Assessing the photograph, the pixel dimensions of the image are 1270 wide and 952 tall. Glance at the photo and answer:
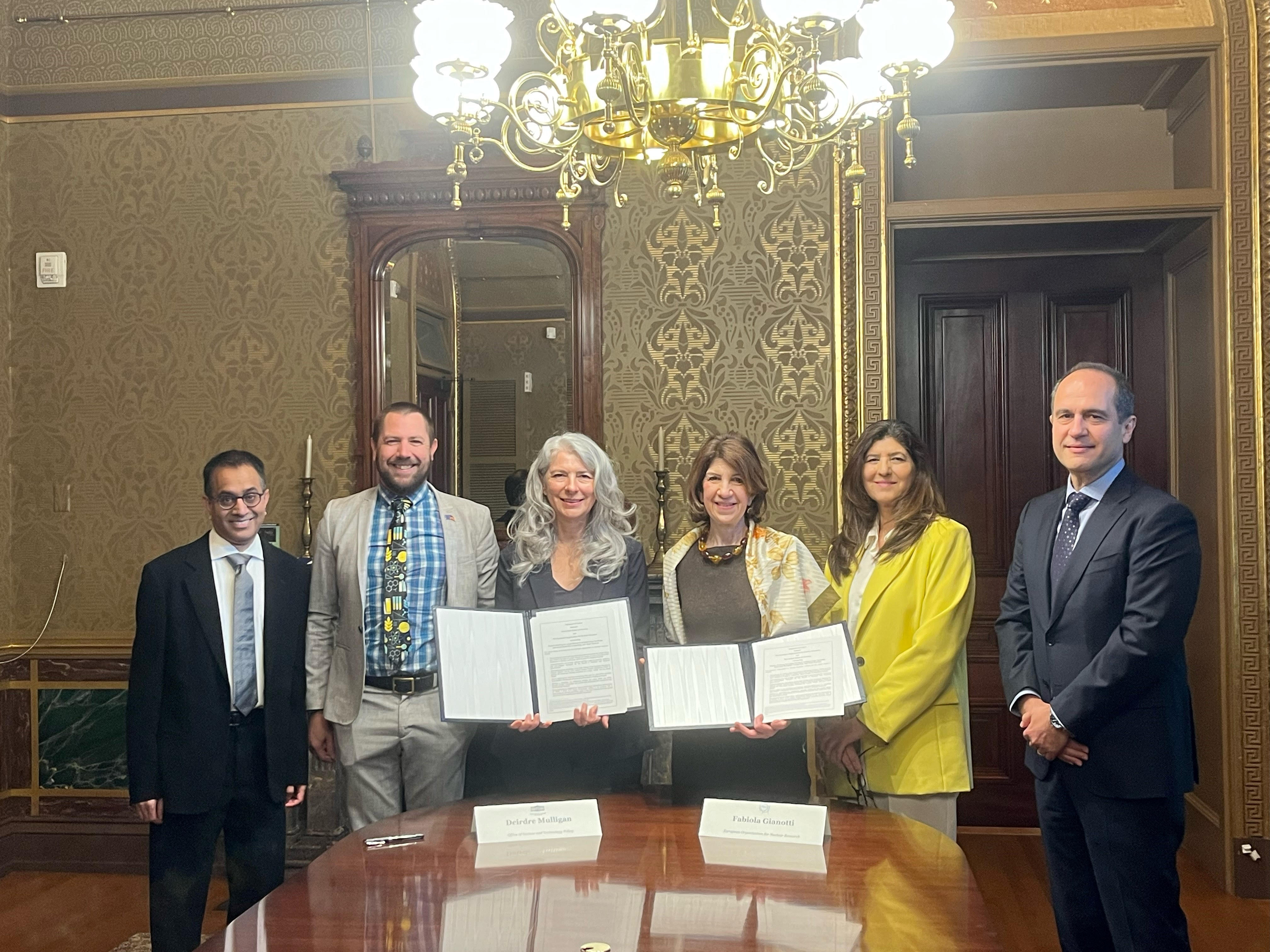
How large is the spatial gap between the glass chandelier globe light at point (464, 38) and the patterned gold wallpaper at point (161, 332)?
201 centimetres

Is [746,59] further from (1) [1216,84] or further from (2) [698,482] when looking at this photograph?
(1) [1216,84]

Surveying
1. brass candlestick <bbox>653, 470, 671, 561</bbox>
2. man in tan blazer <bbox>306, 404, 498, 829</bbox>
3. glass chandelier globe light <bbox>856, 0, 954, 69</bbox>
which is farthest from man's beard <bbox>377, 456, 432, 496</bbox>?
glass chandelier globe light <bbox>856, 0, 954, 69</bbox>

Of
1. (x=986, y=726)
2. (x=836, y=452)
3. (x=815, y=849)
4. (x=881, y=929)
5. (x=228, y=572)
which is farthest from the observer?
(x=986, y=726)

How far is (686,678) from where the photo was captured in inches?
94.8

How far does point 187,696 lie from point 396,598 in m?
0.55

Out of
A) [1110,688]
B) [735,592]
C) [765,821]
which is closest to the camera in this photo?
[765,821]

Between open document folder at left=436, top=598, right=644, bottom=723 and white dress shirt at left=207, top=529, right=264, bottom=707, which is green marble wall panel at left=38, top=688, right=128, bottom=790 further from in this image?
open document folder at left=436, top=598, right=644, bottom=723

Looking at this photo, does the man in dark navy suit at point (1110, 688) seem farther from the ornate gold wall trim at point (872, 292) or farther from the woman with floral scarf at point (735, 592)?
the ornate gold wall trim at point (872, 292)

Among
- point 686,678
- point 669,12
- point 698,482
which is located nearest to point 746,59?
point 669,12

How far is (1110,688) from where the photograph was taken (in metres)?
2.45

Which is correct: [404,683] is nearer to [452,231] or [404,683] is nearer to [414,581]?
[414,581]

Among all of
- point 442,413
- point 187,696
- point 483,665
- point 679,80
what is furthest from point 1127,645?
point 442,413

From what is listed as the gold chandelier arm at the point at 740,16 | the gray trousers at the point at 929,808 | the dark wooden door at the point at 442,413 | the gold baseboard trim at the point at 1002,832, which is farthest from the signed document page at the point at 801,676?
the gold baseboard trim at the point at 1002,832

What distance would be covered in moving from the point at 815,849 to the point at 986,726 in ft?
8.61
